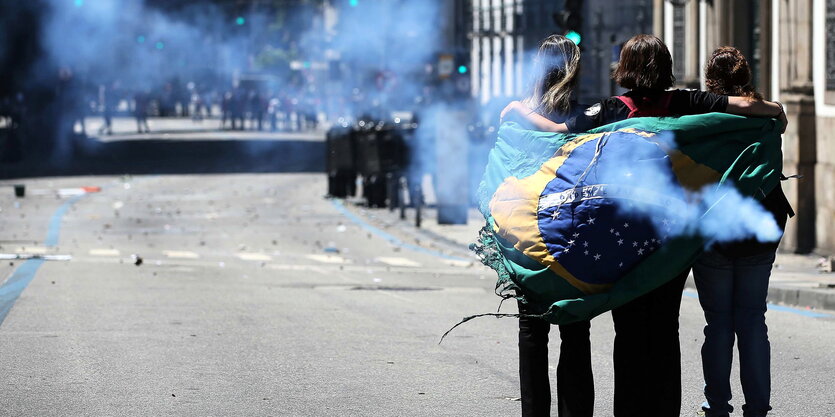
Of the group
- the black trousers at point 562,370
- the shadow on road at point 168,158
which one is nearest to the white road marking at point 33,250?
the black trousers at point 562,370

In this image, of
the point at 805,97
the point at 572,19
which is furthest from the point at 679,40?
the point at 805,97

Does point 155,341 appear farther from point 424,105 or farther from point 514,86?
point 514,86

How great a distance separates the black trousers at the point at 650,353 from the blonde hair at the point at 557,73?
751mm

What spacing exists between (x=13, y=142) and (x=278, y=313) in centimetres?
2789

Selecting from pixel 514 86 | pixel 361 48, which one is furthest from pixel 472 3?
pixel 361 48

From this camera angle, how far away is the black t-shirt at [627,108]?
569 centimetres

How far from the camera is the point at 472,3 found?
4625 centimetres

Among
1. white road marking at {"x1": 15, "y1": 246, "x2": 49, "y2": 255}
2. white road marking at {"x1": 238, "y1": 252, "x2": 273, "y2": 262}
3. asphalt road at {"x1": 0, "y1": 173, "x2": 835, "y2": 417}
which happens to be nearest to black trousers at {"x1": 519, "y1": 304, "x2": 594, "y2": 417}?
asphalt road at {"x1": 0, "y1": 173, "x2": 835, "y2": 417}

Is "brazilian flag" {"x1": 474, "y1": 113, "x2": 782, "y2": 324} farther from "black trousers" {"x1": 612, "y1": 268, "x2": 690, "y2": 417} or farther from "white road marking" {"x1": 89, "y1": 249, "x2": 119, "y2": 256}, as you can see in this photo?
"white road marking" {"x1": 89, "y1": 249, "x2": 119, "y2": 256}

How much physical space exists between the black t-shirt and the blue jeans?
637 millimetres

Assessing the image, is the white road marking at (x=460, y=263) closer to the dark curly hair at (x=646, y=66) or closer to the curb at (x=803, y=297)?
the curb at (x=803, y=297)

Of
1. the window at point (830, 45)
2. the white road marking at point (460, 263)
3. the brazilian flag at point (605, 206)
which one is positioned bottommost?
the white road marking at point (460, 263)

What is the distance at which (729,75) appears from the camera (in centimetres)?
629

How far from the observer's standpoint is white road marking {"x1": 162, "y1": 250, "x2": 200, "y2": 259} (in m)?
15.9
